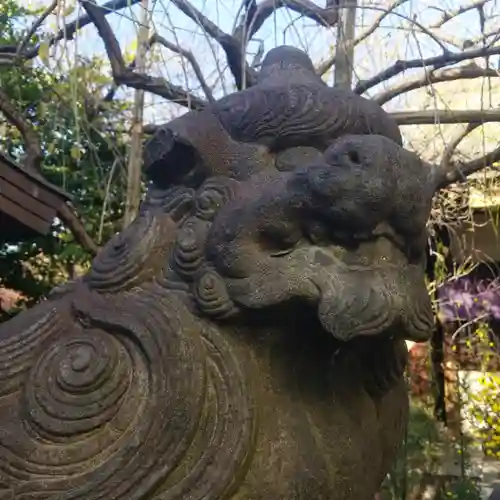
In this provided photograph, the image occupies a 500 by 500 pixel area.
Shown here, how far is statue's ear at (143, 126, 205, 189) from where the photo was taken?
1.10 metres

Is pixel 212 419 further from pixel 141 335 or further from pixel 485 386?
pixel 485 386

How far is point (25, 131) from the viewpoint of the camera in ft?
10.5

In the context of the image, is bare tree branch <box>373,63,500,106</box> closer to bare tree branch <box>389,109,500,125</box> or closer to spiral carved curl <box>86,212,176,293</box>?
bare tree branch <box>389,109,500,125</box>

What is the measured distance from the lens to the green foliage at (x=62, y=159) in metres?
3.42

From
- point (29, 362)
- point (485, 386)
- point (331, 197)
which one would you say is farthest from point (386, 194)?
point (485, 386)

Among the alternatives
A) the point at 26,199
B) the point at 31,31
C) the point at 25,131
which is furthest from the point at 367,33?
the point at 26,199

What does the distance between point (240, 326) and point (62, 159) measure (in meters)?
3.11

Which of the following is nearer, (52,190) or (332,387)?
(332,387)

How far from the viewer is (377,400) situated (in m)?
1.14

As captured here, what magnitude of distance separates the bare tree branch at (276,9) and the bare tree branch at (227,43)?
3cm

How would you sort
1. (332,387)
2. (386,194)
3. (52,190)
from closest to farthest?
(386,194), (332,387), (52,190)

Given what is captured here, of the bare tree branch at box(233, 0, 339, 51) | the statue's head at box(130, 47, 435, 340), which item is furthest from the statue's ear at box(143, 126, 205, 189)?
the bare tree branch at box(233, 0, 339, 51)

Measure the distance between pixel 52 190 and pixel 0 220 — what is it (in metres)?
0.32

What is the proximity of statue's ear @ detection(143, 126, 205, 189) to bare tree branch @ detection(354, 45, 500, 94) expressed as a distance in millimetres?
1506
